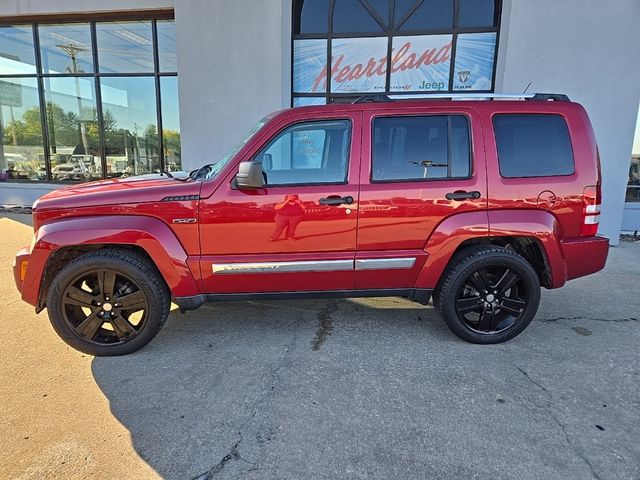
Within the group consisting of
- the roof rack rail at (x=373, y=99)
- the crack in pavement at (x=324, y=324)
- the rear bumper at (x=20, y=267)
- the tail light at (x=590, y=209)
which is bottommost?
the crack in pavement at (x=324, y=324)

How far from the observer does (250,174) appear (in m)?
2.93

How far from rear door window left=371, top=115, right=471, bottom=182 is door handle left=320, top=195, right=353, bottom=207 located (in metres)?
0.31

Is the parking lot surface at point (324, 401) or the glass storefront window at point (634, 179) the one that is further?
the glass storefront window at point (634, 179)

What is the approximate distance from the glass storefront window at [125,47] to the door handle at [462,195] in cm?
897

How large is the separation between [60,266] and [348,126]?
8.76 ft

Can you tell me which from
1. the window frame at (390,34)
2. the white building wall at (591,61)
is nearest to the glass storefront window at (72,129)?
the window frame at (390,34)

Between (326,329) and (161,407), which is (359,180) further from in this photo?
(161,407)

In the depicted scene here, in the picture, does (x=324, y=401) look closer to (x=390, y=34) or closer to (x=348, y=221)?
(x=348, y=221)

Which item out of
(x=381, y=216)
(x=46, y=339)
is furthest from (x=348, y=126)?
(x=46, y=339)

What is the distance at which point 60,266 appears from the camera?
127 inches

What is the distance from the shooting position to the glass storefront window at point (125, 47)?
30.4ft

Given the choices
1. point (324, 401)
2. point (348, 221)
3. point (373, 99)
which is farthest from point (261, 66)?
point (324, 401)

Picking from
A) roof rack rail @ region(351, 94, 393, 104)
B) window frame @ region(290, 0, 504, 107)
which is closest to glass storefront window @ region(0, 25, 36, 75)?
window frame @ region(290, 0, 504, 107)

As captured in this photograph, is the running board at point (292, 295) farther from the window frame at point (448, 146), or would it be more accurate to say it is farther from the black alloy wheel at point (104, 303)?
the window frame at point (448, 146)
